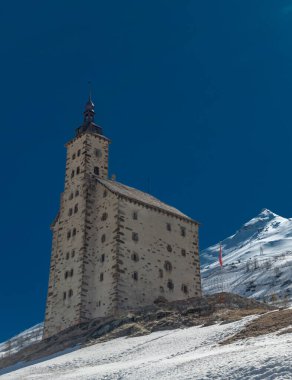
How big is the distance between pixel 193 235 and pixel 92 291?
12.7m

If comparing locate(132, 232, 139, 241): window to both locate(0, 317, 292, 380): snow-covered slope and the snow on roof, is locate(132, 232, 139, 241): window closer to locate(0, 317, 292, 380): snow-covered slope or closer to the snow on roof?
the snow on roof

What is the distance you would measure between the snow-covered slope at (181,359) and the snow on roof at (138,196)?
1998 centimetres

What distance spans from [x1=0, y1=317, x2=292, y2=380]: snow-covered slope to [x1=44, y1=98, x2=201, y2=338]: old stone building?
13.8 meters

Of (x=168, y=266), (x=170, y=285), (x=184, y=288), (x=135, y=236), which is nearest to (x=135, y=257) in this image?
(x=135, y=236)

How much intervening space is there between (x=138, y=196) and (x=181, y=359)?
33.9 metres

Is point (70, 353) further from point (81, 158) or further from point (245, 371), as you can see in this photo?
point (81, 158)

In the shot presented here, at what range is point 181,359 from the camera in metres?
22.4

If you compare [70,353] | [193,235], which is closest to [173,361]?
[70,353]

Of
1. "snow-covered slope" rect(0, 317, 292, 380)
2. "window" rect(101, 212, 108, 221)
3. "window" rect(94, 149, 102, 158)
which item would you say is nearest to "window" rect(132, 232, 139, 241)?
"window" rect(101, 212, 108, 221)

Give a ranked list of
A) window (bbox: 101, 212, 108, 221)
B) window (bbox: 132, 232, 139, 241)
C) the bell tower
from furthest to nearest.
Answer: window (bbox: 101, 212, 108, 221) → window (bbox: 132, 232, 139, 241) → the bell tower

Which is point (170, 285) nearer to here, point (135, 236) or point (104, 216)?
point (135, 236)

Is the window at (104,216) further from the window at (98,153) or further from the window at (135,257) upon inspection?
the window at (98,153)

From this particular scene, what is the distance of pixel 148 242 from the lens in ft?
172

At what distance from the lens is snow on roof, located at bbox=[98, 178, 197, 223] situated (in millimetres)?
53281
